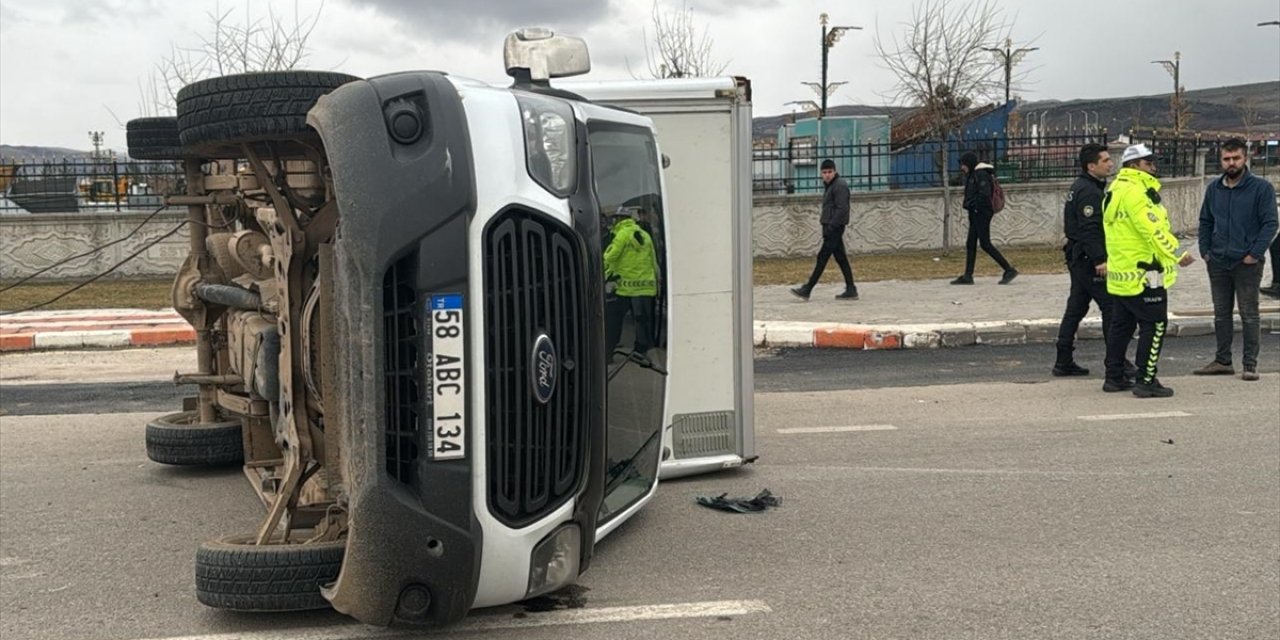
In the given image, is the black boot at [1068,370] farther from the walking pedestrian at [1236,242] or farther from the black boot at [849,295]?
the black boot at [849,295]

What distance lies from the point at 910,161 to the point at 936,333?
47.7ft

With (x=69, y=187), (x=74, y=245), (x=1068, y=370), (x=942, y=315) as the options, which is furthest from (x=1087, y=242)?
(x=69, y=187)

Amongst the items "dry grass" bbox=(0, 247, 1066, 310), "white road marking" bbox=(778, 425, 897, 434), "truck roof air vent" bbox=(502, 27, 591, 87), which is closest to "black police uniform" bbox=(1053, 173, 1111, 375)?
"white road marking" bbox=(778, 425, 897, 434)

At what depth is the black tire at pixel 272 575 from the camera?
392 cm

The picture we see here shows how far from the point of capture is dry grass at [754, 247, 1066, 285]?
17391mm

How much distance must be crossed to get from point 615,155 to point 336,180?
150 cm

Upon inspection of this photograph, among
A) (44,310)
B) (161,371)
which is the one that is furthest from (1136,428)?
(44,310)

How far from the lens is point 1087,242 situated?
9008 mm

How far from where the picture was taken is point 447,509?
3.48 m

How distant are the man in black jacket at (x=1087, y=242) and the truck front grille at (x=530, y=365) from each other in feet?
20.7

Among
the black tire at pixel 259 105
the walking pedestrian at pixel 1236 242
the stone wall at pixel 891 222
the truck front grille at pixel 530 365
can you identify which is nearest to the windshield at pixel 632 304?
the truck front grille at pixel 530 365

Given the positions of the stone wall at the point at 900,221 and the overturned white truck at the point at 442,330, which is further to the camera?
the stone wall at the point at 900,221

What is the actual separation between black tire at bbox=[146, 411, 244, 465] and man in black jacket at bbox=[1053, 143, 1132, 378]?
6.37 meters

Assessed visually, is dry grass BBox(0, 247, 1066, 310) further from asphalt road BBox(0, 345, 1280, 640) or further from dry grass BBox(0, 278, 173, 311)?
asphalt road BBox(0, 345, 1280, 640)
